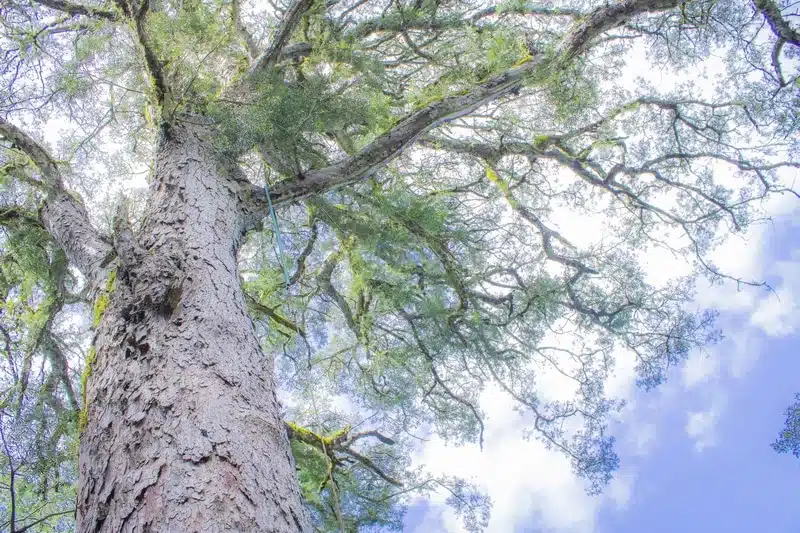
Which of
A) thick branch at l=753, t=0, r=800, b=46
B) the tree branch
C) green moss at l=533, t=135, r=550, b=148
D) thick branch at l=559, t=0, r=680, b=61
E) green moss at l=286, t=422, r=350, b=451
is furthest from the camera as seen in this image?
green moss at l=533, t=135, r=550, b=148

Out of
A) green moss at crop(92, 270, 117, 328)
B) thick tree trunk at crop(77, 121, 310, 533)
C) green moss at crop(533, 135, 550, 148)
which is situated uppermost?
green moss at crop(533, 135, 550, 148)

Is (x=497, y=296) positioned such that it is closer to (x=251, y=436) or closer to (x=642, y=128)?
(x=642, y=128)

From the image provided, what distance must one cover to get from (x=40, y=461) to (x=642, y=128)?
6890 mm

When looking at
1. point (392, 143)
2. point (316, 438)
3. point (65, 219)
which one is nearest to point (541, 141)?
point (392, 143)

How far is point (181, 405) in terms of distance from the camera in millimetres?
1686

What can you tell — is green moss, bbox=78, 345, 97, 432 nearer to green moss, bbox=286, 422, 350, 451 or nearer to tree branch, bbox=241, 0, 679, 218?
tree branch, bbox=241, 0, 679, 218

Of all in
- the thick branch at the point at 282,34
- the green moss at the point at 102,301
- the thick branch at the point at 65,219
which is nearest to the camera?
the green moss at the point at 102,301

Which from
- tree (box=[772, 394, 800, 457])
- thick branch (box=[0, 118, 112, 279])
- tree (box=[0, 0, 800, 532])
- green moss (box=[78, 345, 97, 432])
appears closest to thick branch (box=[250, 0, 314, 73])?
tree (box=[0, 0, 800, 532])

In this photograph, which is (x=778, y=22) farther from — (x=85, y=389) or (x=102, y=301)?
(x=85, y=389)

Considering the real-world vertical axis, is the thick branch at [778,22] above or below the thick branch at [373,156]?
above

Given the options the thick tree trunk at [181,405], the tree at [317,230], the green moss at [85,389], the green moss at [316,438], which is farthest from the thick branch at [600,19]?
the green moss at [85,389]

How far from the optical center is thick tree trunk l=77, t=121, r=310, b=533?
140 centimetres

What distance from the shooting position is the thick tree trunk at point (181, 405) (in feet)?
4.58

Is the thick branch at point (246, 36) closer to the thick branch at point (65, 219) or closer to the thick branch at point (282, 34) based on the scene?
the thick branch at point (282, 34)
